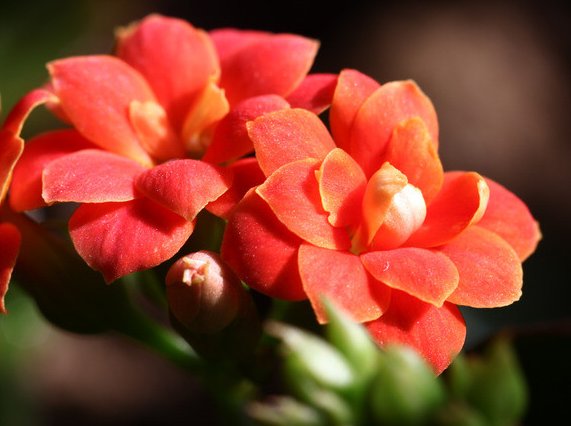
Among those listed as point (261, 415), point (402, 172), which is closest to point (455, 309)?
point (402, 172)

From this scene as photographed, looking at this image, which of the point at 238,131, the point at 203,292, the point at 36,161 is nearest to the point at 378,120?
the point at 238,131

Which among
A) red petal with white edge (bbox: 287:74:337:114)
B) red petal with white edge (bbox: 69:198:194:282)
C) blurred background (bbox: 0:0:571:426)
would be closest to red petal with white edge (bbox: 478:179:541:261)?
red petal with white edge (bbox: 287:74:337:114)

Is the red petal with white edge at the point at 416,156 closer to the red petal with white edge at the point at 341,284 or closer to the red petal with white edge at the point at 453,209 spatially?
the red petal with white edge at the point at 453,209

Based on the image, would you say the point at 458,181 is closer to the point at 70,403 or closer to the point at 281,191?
the point at 281,191

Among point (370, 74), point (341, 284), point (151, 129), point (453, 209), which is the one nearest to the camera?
point (341, 284)

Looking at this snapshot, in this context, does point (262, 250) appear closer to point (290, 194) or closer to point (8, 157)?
point (290, 194)

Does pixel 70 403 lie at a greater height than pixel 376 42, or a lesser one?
lesser
